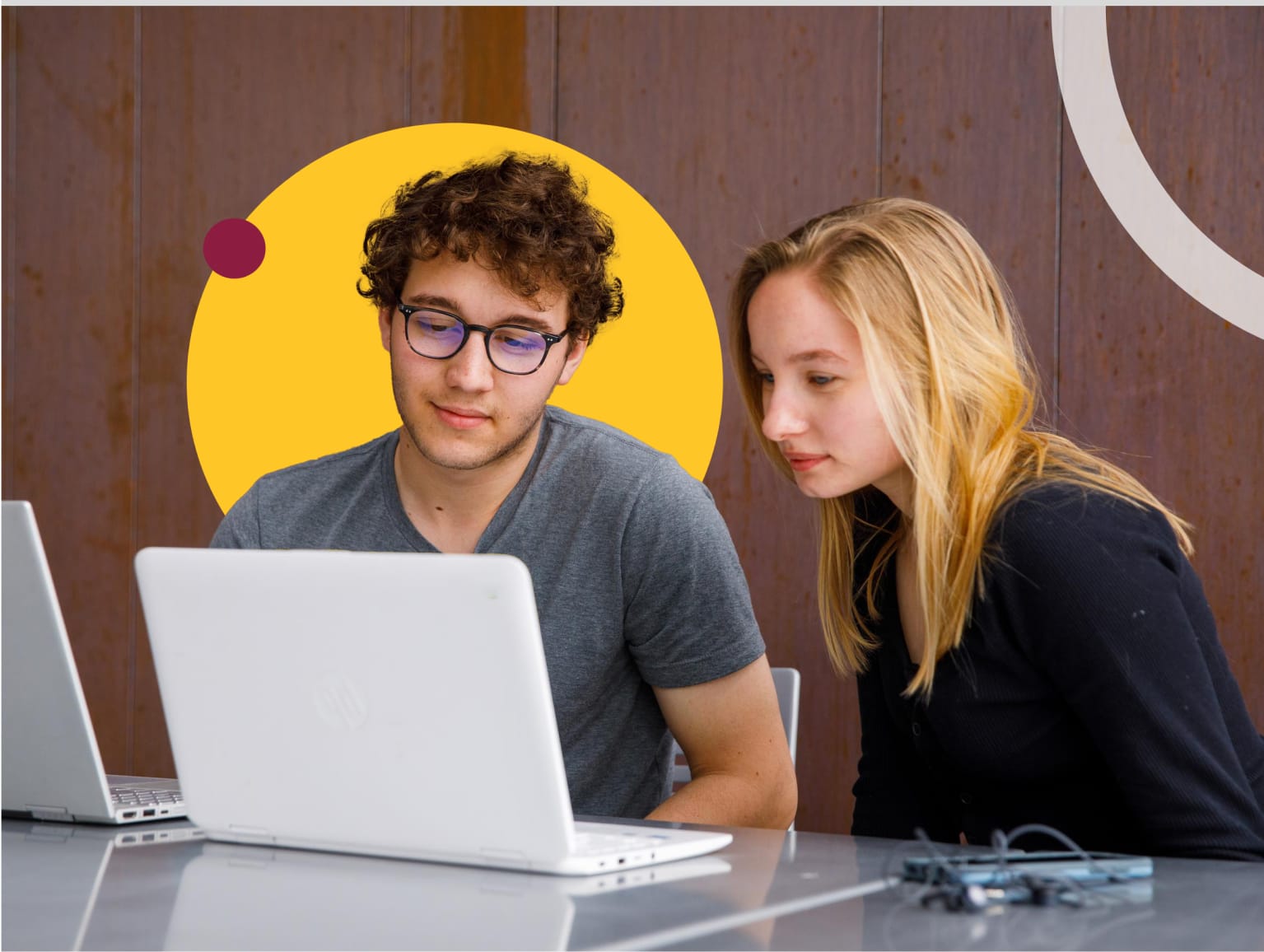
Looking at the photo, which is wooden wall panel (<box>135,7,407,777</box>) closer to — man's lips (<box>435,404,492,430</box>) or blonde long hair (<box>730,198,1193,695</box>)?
man's lips (<box>435,404,492,430</box>)

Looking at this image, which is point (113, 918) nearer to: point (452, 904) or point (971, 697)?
point (452, 904)

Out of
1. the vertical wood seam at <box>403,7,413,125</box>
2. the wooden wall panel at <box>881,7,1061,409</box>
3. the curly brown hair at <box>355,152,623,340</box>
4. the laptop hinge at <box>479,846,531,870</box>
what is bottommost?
the laptop hinge at <box>479,846,531,870</box>

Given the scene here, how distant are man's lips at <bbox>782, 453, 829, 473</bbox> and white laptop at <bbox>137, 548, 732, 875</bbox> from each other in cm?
41

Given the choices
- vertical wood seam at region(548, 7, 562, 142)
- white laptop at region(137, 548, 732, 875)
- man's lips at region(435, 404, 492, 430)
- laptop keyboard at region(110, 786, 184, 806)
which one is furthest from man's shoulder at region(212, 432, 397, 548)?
vertical wood seam at region(548, 7, 562, 142)

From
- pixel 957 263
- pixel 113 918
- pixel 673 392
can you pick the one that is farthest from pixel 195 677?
pixel 673 392

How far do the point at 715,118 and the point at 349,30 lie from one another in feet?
2.82

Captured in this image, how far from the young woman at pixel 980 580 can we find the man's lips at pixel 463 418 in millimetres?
366

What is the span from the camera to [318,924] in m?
0.77

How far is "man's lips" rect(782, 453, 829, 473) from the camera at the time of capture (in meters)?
1.29

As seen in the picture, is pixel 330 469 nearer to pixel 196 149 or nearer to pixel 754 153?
pixel 754 153

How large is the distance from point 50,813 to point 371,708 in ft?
1.34

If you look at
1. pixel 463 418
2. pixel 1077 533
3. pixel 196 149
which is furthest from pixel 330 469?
pixel 196 149

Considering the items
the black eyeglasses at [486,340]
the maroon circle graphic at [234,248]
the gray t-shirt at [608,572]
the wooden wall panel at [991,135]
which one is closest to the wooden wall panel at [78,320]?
the maroon circle graphic at [234,248]

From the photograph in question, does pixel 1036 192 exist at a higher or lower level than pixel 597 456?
higher
